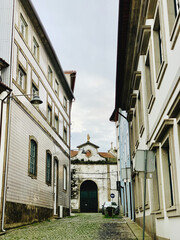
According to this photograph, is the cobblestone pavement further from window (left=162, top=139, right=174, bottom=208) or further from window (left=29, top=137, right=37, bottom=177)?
window (left=29, top=137, right=37, bottom=177)

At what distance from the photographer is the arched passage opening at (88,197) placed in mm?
43656

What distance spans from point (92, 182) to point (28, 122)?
27.9 m

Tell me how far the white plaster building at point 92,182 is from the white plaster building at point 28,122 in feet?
54.3

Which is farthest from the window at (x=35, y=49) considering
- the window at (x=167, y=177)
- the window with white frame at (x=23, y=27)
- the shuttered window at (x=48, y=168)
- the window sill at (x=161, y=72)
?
the window at (x=167, y=177)

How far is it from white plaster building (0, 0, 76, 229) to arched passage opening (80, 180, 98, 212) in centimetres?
1657

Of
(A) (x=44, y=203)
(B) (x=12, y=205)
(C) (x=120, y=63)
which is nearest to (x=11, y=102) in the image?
(B) (x=12, y=205)

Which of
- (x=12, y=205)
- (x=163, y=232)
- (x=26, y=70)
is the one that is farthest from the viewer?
(x=26, y=70)

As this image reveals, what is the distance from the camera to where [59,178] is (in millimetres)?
26844

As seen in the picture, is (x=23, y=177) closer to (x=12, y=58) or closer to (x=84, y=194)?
(x=12, y=58)

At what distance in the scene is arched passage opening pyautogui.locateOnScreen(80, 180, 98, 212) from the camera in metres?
43.7

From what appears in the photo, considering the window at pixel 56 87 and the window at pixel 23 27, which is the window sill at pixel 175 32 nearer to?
the window at pixel 23 27

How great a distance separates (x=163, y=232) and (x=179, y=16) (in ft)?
17.2

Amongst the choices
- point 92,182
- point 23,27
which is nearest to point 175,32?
point 23,27

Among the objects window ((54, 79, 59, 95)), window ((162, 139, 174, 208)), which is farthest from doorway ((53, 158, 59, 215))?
window ((162, 139, 174, 208))
